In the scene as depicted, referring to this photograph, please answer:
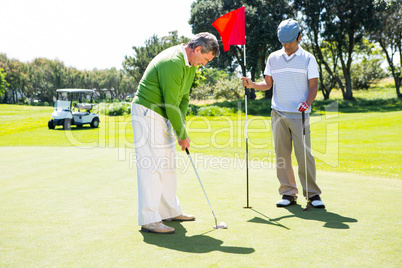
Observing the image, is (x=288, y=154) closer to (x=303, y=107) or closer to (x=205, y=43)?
(x=303, y=107)

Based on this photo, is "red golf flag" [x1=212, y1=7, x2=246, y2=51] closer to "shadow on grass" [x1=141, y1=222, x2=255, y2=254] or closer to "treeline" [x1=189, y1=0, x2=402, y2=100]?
"shadow on grass" [x1=141, y1=222, x2=255, y2=254]

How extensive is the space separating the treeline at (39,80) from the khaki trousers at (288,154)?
1831 inches

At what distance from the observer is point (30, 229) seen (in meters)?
3.32

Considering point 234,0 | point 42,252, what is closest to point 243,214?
point 42,252

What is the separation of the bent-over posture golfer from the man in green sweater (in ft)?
3.62

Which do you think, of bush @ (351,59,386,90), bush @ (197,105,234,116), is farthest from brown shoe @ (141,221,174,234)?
bush @ (351,59,386,90)

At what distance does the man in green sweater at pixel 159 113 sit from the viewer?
Answer: 3330mm

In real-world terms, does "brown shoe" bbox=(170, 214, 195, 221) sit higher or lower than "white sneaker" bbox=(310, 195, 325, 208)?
lower

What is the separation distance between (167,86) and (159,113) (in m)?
0.32

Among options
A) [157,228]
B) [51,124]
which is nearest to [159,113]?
[157,228]

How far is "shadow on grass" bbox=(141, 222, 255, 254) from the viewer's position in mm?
2807

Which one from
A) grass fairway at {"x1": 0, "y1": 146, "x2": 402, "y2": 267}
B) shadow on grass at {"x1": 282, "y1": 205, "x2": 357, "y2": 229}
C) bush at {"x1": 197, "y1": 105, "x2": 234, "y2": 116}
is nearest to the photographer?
grass fairway at {"x1": 0, "y1": 146, "x2": 402, "y2": 267}

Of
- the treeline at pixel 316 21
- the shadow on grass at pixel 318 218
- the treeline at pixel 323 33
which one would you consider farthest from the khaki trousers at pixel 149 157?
the treeline at pixel 316 21

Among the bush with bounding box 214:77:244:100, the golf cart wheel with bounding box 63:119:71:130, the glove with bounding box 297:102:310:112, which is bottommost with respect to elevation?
the golf cart wheel with bounding box 63:119:71:130
